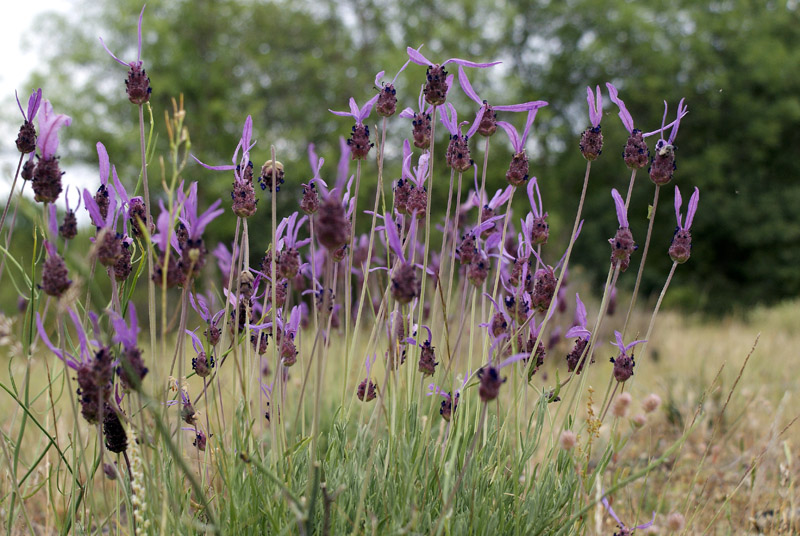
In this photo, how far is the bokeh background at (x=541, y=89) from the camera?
52.1 feet

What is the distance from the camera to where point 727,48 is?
1853 cm

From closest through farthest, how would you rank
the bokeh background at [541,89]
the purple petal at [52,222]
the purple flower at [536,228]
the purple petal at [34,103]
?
1. the purple petal at [52,222]
2. the purple petal at [34,103]
3. the purple flower at [536,228]
4. the bokeh background at [541,89]

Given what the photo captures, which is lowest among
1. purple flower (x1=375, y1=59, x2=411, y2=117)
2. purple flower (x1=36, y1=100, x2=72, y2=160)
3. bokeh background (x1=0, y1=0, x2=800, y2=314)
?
purple flower (x1=36, y1=100, x2=72, y2=160)

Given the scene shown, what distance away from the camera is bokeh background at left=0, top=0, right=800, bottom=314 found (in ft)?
52.1

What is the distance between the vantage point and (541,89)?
741 inches

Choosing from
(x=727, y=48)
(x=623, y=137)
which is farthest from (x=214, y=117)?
(x=727, y=48)

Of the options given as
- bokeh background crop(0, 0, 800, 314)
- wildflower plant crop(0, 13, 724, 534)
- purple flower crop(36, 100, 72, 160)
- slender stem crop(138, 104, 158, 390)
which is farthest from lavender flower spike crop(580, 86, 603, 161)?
bokeh background crop(0, 0, 800, 314)

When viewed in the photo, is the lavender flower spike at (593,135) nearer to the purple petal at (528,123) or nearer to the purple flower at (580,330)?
the purple petal at (528,123)

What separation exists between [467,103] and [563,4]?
5.67m

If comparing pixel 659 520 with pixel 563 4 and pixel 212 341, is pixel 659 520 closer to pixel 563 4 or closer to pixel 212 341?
pixel 212 341

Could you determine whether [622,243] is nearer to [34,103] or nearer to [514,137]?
[514,137]

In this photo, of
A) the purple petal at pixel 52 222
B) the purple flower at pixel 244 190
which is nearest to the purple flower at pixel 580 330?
the purple flower at pixel 244 190

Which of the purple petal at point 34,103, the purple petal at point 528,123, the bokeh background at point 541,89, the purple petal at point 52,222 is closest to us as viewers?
the purple petal at point 52,222

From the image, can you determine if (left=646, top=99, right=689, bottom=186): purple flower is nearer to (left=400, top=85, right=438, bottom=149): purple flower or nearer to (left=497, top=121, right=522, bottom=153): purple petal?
(left=497, top=121, right=522, bottom=153): purple petal
